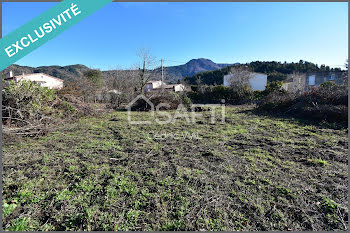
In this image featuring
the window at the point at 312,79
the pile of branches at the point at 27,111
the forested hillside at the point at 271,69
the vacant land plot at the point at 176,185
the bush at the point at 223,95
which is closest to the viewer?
the vacant land plot at the point at 176,185

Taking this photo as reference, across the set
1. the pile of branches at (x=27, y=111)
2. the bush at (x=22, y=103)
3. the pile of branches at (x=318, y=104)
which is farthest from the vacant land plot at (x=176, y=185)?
the pile of branches at (x=318, y=104)

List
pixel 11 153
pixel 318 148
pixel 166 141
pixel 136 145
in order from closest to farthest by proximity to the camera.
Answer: pixel 11 153 → pixel 318 148 → pixel 136 145 → pixel 166 141

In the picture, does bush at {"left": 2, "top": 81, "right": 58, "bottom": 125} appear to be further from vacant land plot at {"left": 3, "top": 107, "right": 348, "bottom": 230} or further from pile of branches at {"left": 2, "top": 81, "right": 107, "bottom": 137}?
vacant land plot at {"left": 3, "top": 107, "right": 348, "bottom": 230}

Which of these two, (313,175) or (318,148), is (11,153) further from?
(318,148)

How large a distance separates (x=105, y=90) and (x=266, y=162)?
11309mm

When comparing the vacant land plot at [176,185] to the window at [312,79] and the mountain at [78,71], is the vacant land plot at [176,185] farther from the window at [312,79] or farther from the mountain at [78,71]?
the window at [312,79]

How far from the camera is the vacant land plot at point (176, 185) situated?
1785mm

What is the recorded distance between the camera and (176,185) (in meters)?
2.40

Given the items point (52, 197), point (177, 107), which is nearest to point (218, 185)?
point (52, 197)

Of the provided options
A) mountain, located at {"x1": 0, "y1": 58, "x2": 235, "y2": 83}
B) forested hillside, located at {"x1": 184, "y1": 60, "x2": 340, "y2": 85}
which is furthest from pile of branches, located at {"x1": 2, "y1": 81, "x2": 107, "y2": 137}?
forested hillside, located at {"x1": 184, "y1": 60, "x2": 340, "y2": 85}

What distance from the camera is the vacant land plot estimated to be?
1785mm

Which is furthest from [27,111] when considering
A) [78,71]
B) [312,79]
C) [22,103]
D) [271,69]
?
[271,69]

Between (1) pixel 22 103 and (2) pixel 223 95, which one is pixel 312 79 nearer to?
(2) pixel 223 95

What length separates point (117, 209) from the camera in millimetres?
1929
